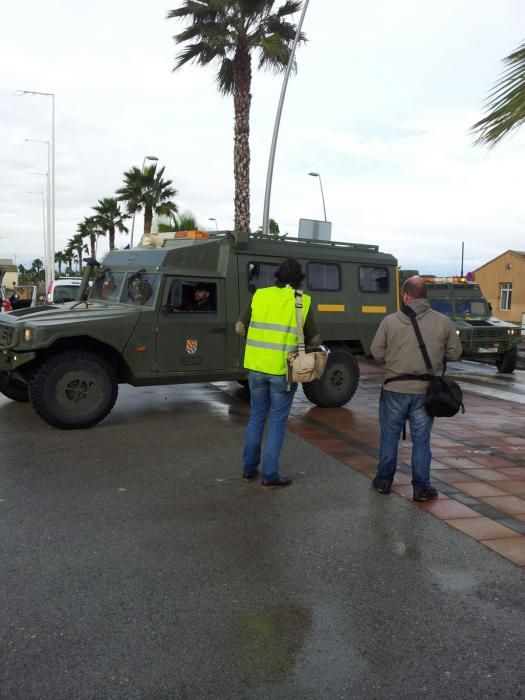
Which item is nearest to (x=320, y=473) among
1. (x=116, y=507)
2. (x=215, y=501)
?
(x=215, y=501)

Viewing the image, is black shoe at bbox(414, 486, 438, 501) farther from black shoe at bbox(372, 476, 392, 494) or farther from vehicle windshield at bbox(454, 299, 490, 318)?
vehicle windshield at bbox(454, 299, 490, 318)

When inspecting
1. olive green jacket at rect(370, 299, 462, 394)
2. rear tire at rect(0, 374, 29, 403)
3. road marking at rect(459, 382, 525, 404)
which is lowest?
road marking at rect(459, 382, 525, 404)

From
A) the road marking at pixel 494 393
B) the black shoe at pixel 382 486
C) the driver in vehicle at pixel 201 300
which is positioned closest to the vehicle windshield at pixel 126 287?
the driver in vehicle at pixel 201 300

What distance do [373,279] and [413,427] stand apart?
480 cm

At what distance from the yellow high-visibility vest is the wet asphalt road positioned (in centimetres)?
100

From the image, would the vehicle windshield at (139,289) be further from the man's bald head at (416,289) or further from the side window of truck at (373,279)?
the man's bald head at (416,289)

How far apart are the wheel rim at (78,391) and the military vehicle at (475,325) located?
7.66m

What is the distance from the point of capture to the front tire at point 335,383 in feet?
27.8

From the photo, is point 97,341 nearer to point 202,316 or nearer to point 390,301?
point 202,316

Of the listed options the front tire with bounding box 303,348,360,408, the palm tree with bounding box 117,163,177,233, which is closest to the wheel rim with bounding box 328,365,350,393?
the front tire with bounding box 303,348,360,408

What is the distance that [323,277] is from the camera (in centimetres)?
867

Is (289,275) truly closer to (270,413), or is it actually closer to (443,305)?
(270,413)

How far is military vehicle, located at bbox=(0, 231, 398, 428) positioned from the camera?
22.1ft

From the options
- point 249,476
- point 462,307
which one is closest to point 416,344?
point 249,476
